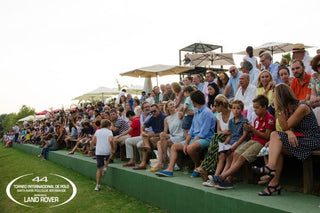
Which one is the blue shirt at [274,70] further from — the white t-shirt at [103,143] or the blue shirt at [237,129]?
the white t-shirt at [103,143]

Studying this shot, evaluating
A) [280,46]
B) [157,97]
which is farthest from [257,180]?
[280,46]

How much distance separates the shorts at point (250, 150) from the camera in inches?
189

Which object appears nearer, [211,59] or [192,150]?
[192,150]

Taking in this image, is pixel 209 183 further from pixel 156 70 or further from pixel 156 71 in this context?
pixel 156 70

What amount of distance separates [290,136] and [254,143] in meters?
0.73

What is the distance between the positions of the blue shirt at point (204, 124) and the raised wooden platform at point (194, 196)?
2.61 ft

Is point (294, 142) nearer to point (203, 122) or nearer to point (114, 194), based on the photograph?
point (203, 122)

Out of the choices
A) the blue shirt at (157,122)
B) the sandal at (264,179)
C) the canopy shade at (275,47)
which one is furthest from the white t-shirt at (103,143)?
the canopy shade at (275,47)

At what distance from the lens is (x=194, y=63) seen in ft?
51.8

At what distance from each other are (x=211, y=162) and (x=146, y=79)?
1135cm

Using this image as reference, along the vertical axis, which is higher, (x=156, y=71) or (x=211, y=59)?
(x=211, y=59)

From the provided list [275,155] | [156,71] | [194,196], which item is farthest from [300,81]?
[156,71]

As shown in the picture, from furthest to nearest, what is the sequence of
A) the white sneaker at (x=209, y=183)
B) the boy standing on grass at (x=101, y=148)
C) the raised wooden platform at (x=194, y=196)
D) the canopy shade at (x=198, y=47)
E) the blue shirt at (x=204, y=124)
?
the canopy shade at (x=198, y=47) < the boy standing on grass at (x=101, y=148) < the blue shirt at (x=204, y=124) < the white sneaker at (x=209, y=183) < the raised wooden platform at (x=194, y=196)

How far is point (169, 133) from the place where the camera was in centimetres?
741
